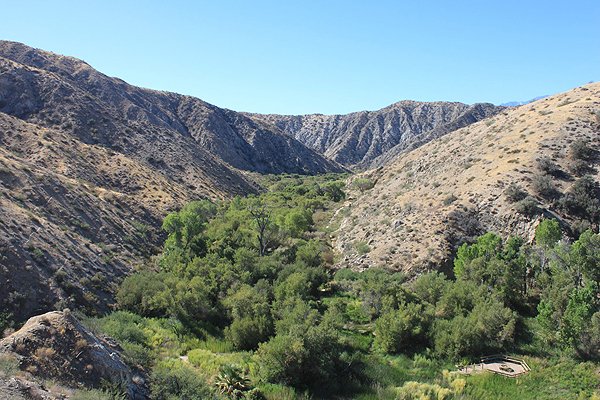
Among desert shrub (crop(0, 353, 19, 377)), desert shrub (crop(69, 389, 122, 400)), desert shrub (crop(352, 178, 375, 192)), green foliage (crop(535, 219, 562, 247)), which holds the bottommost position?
desert shrub (crop(69, 389, 122, 400))

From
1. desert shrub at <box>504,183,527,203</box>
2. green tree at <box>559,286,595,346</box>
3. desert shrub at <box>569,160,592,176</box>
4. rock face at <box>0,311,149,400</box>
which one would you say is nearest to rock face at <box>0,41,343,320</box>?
rock face at <box>0,311,149,400</box>

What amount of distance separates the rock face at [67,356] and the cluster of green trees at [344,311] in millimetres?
1830

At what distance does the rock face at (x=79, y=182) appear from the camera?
2962 cm

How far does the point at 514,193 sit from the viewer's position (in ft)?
133

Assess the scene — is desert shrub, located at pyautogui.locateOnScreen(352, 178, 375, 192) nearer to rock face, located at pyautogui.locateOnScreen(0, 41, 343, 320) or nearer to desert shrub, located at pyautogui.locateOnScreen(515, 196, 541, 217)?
rock face, located at pyautogui.locateOnScreen(0, 41, 343, 320)

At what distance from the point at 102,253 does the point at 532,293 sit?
111 feet

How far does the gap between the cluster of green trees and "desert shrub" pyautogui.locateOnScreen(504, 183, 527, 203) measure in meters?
5.95

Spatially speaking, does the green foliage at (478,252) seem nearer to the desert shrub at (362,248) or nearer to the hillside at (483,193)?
the hillside at (483,193)

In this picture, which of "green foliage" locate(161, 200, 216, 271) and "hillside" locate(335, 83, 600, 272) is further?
"hillside" locate(335, 83, 600, 272)

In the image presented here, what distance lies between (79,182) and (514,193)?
150 ft

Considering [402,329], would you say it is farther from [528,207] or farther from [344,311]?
[528,207]

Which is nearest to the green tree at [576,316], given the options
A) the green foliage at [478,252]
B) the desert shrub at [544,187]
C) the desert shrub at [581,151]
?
the green foliage at [478,252]

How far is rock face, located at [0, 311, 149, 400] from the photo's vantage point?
16172mm

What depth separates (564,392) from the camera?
20.8 metres
